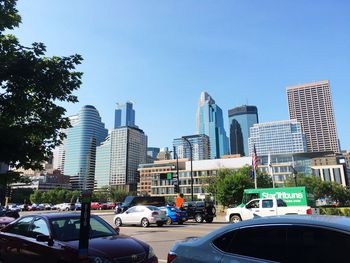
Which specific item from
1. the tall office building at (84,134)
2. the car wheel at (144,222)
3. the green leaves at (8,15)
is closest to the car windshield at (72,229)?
the green leaves at (8,15)

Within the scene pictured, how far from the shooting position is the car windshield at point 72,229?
6.79 m

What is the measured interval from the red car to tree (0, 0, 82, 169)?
2.07 m

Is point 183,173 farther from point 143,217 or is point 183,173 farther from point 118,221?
point 143,217

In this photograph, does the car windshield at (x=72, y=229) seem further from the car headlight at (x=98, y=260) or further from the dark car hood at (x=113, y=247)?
the car headlight at (x=98, y=260)

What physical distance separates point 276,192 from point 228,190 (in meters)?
26.9

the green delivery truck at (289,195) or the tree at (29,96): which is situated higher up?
the tree at (29,96)

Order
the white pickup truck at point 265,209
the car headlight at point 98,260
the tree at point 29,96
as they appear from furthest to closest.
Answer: the white pickup truck at point 265,209 < the tree at point 29,96 < the car headlight at point 98,260

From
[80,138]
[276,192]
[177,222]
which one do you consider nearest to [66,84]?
[177,222]

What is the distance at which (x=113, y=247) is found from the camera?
617cm

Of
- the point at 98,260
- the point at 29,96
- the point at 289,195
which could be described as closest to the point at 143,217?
the point at 289,195

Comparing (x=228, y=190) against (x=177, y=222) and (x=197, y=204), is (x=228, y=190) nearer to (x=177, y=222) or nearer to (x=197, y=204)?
(x=197, y=204)

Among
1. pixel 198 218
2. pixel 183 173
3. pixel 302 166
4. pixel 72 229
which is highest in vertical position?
pixel 302 166

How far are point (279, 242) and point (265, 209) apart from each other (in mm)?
20316

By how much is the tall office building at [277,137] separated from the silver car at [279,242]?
17414 cm
